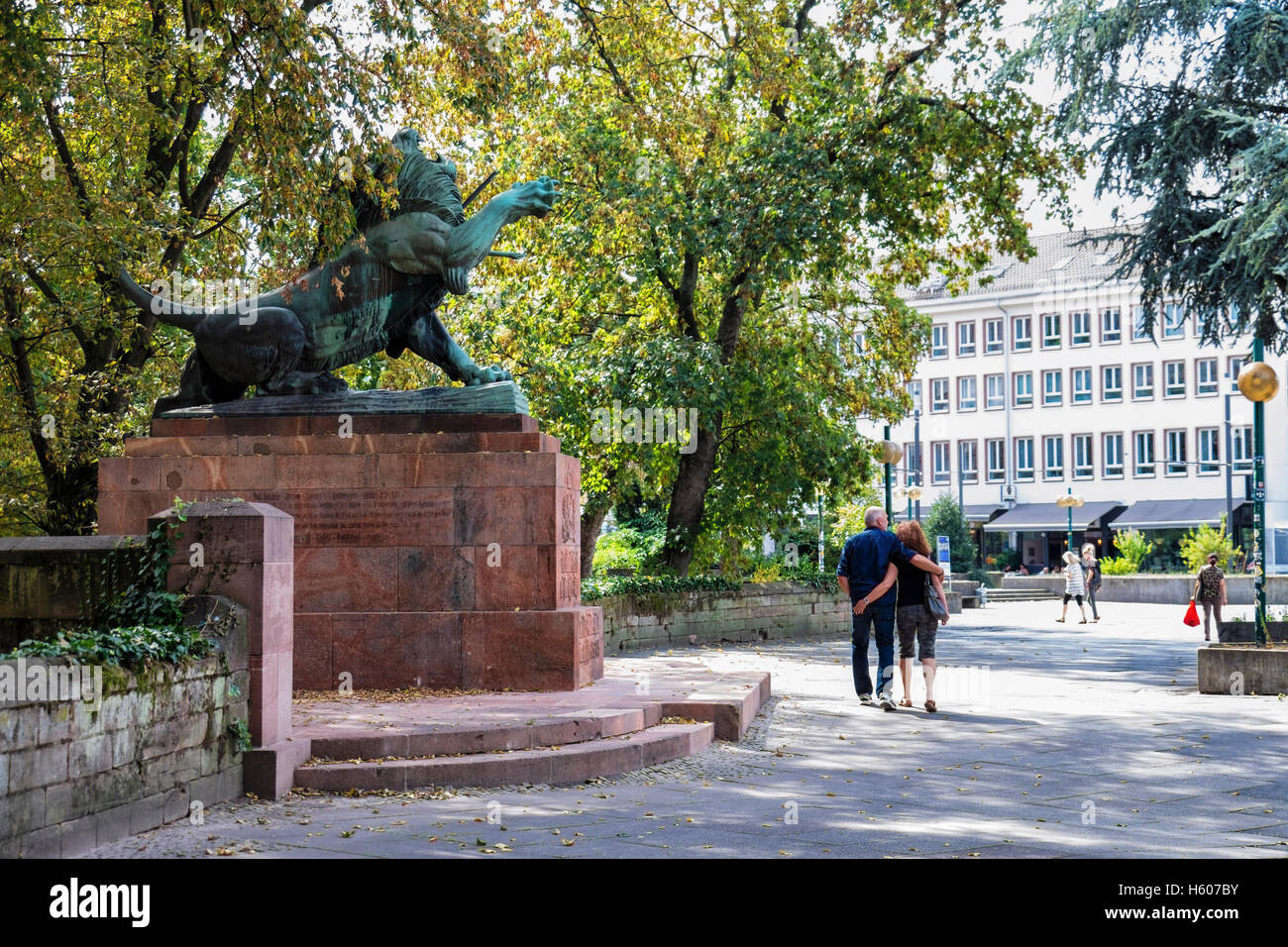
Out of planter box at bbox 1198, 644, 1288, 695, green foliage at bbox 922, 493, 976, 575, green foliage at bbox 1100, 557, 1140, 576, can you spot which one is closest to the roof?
green foliage at bbox 922, 493, 976, 575

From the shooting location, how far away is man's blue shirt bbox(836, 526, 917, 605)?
1333 centimetres

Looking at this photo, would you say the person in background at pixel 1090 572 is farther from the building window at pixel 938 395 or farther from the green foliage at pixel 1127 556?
the building window at pixel 938 395

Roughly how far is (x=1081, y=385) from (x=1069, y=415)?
1.50 m

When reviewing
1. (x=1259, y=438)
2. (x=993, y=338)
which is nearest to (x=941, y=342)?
(x=993, y=338)

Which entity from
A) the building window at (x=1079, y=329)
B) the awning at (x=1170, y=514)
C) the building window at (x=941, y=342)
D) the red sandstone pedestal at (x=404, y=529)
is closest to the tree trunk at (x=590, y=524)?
the red sandstone pedestal at (x=404, y=529)

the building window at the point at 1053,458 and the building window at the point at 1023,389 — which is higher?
the building window at the point at 1023,389

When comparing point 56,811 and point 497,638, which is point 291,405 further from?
point 56,811

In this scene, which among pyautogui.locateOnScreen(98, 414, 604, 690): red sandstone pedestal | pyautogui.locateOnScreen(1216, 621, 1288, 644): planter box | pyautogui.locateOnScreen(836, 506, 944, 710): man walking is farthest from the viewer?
pyautogui.locateOnScreen(1216, 621, 1288, 644): planter box

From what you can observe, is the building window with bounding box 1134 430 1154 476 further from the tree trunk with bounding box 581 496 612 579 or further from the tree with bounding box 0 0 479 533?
the tree with bounding box 0 0 479 533

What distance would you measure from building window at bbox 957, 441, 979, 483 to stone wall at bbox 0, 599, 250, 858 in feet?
219

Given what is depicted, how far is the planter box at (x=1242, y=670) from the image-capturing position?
48.8 ft

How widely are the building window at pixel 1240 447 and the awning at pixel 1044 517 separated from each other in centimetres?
601

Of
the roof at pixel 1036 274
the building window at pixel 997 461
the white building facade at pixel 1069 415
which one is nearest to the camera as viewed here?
the white building facade at pixel 1069 415

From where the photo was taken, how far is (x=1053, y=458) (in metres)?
69.6
